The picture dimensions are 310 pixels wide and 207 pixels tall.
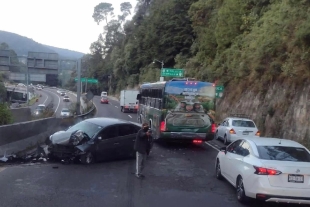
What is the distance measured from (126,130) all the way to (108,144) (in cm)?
128

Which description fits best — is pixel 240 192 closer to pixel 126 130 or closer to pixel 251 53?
pixel 126 130

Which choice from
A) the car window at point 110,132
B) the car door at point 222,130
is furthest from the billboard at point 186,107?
the car window at point 110,132

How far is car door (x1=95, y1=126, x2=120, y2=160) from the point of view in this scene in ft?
51.8

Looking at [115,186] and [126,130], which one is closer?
[115,186]

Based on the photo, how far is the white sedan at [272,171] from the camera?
9.68m

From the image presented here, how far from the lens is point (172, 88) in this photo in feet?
70.7

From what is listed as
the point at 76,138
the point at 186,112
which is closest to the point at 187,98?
the point at 186,112

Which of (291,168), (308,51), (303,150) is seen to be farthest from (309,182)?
(308,51)

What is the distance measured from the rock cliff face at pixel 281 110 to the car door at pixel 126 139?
10.2 meters

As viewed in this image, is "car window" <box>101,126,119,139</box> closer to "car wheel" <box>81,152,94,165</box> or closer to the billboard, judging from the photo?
"car wheel" <box>81,152,94,165</box>

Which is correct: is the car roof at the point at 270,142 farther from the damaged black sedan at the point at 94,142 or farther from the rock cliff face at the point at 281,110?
the rock cliff face at the point at 281,110

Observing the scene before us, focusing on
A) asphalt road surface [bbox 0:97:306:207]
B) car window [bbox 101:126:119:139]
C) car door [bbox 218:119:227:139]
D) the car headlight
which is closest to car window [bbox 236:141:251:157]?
asphalt road surface [bbox 0:97:306:207]

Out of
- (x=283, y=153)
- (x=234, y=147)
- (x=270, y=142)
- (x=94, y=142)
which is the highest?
(x=270, y=142)

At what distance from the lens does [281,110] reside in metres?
30.1
